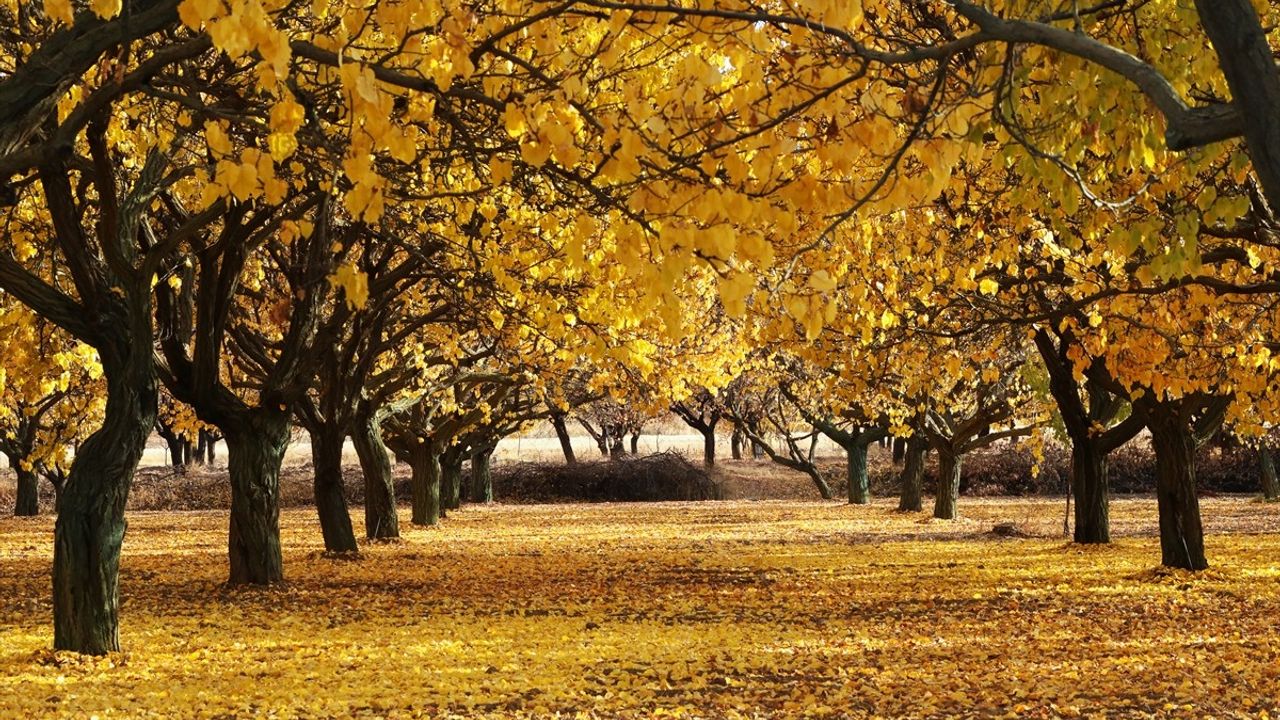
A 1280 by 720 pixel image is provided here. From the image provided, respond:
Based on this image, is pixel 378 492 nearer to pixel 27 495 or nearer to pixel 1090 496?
pixel 1090 496

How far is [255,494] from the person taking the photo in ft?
53.0

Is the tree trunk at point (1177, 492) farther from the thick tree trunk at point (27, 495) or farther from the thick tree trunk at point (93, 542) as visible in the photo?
the thick tree trunk at point (27, 495)

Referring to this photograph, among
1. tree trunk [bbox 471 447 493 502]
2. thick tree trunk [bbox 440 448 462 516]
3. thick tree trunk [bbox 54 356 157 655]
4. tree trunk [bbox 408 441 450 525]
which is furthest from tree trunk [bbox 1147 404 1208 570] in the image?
tree trunk [bbox 471 447 493 502]

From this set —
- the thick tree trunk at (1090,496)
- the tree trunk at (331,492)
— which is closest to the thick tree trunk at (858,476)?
the thick tree trunk at (1090,496)

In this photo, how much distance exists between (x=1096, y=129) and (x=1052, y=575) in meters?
13.2

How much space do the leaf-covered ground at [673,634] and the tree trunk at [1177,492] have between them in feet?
2.33

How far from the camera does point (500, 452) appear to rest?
3031 inches

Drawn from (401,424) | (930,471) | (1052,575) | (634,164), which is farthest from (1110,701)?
(930,471)

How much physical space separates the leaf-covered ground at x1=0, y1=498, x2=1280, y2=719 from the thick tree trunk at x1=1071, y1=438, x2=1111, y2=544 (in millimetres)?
498

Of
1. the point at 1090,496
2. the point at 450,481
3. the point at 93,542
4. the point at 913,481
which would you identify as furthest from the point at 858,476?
the point at 93,542

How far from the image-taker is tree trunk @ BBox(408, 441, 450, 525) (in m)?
31.8

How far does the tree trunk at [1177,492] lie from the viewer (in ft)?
62.1

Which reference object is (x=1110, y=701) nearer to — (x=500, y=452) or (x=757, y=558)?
(x=757, y=558)

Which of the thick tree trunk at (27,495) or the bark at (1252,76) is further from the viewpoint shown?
the thick tree trunk at (27,495)
